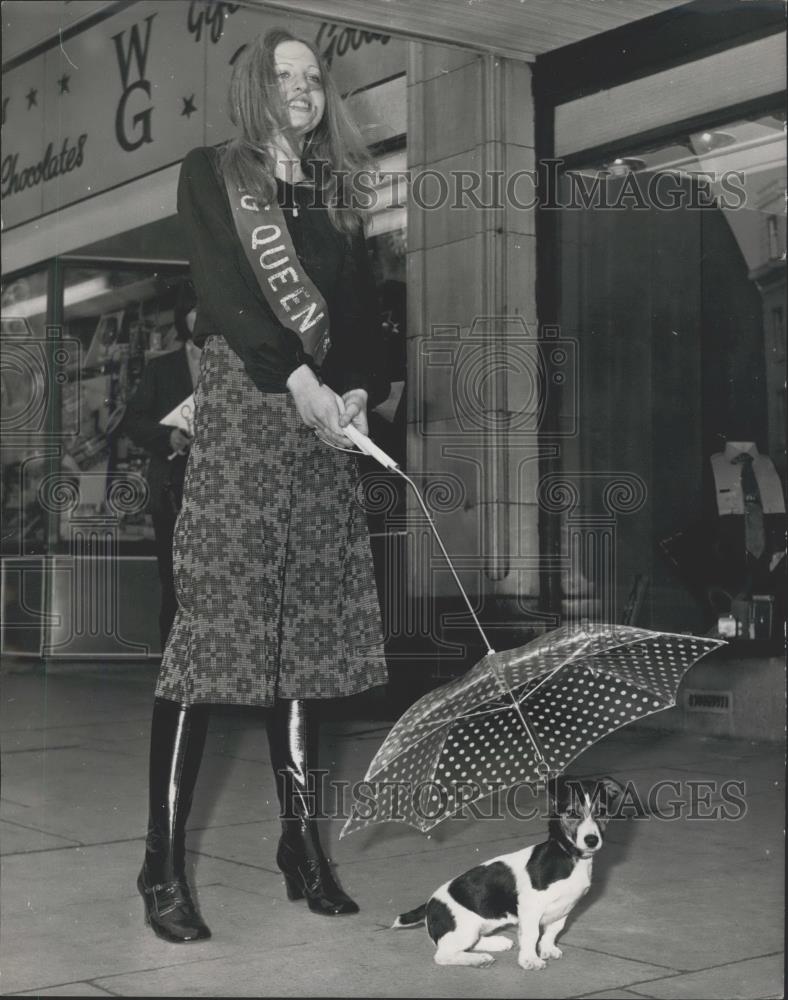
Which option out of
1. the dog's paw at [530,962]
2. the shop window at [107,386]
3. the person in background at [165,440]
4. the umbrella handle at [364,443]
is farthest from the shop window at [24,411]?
the dog's paw at [530,962]

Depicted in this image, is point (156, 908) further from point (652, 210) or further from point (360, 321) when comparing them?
point (652, 210)

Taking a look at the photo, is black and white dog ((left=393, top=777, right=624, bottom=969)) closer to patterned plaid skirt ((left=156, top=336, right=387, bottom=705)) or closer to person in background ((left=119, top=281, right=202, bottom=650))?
patterned plaid skirt ((left=156, top=336, right=387, bottom=705))

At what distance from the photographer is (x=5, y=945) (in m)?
2.55

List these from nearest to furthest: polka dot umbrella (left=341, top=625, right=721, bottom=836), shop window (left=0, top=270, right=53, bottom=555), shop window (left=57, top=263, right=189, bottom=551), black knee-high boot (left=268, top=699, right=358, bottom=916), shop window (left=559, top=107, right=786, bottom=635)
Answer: polka dot umbrella (left=341, top=625, right=721, bottom=836)
black knee-high boot (left=268, top=699, right=358, bottom=916)
shop window (left=559, top=107, right=786, bottom=635)
shop window (left=57, top=263, right=189, bottom=551)
shop window (left=0, top=270, right=53, bottom=555)

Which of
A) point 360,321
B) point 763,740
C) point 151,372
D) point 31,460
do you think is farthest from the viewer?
point 31,460

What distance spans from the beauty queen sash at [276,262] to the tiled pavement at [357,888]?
3.61 feet

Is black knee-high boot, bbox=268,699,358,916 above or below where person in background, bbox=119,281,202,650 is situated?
below

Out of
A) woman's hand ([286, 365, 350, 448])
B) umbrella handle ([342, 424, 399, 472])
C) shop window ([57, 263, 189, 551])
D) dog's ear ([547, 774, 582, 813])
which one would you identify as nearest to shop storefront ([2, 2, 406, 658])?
shop window ([57, 263, 189, 551])

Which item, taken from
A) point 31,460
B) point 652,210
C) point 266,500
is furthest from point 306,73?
point 31,460

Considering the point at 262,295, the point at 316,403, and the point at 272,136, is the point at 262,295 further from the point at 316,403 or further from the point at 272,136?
the point at 272,136

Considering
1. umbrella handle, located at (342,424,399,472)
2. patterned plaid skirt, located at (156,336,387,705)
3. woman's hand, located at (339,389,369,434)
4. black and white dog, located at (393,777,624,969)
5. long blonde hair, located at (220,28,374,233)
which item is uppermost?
long blonde hair, located at (220,28,374,233)

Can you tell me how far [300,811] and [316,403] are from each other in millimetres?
846

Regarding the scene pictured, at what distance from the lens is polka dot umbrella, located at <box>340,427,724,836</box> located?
243 cm

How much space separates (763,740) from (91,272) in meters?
3.33
